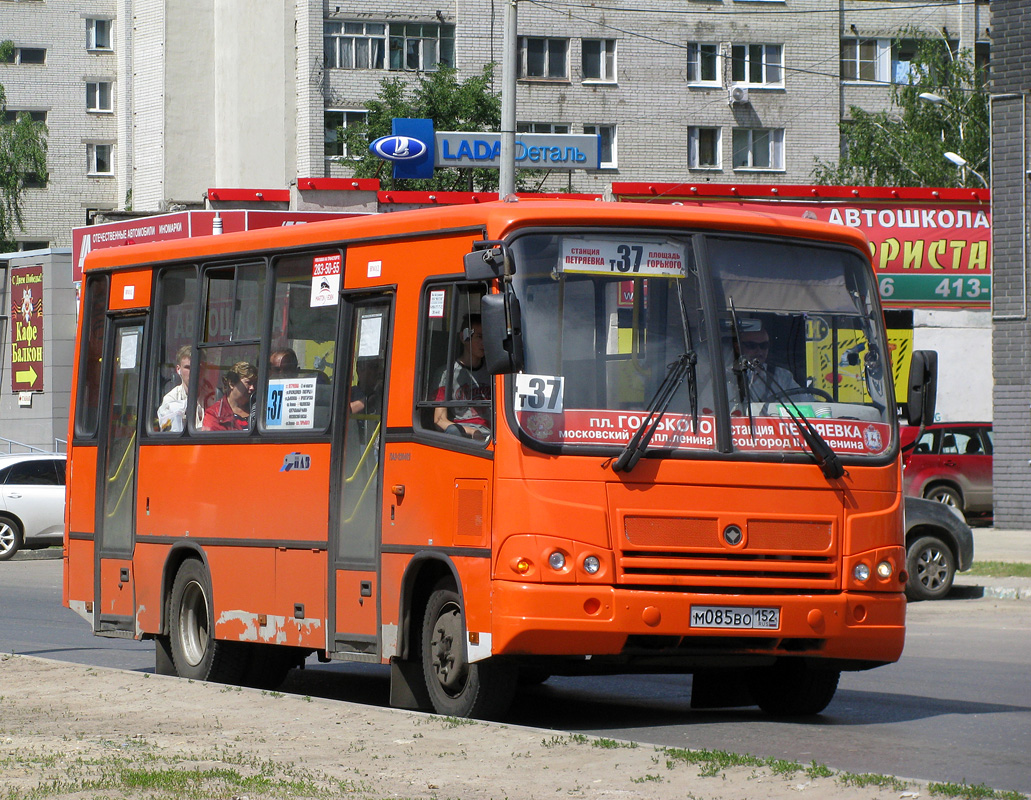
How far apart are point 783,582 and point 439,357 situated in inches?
85.2

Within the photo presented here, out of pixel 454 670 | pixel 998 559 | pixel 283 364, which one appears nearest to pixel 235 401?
pixel 283 364

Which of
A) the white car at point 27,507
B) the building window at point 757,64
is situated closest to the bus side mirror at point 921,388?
the white car at point 27,507

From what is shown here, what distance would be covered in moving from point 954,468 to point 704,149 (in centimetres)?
3209

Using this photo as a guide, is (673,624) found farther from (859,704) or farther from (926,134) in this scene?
(926,134)

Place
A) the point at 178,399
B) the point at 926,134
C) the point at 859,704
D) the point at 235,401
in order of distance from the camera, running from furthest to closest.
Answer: the point at 926,134
the point at 178,399
the point at 235,401
the point at 859,704

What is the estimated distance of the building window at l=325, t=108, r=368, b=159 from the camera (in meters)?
58.5

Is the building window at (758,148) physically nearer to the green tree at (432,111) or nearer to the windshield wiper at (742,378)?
the green tree at (432,111)

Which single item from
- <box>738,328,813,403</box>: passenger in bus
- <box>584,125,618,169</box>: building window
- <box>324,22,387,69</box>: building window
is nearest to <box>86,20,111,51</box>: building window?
<box>324,22,387,69</box>: building window

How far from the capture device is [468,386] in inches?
372

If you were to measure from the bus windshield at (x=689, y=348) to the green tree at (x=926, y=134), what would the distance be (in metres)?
47.7

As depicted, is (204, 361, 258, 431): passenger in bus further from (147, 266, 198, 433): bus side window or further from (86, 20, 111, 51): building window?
(86, 20, 111, 51): building window

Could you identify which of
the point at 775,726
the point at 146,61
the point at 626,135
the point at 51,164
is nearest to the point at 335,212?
the point at 775,726

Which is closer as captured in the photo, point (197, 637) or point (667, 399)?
point (667, 399)

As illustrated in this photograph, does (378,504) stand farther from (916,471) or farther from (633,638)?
(916,471)
